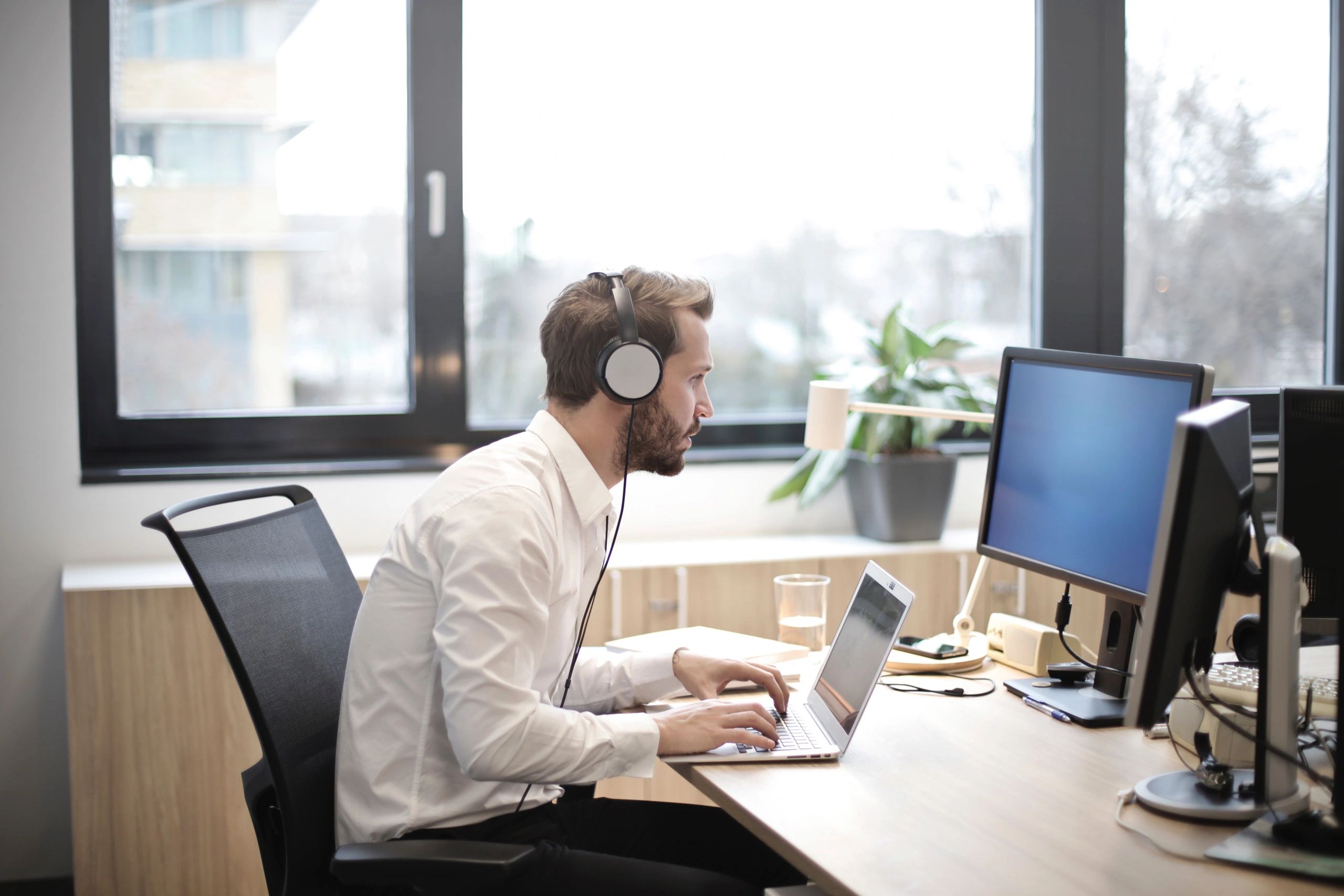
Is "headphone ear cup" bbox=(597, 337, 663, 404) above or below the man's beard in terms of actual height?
above

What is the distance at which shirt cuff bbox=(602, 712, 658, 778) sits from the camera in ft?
4.44

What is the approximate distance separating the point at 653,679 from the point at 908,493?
1.28 m

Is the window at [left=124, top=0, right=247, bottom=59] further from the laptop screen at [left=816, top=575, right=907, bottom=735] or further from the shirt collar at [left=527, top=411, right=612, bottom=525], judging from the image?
the laptop screen at [left=816, top=575, right=907, bottom=735]

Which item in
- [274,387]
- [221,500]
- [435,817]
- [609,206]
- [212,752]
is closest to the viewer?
[435,817]

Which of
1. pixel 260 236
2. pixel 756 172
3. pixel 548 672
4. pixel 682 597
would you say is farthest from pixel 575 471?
pixel 756 172

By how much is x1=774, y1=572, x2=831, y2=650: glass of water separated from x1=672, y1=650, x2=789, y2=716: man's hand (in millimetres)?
300

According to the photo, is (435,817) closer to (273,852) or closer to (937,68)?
(273,852)

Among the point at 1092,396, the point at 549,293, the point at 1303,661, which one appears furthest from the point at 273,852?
the point at 549,293

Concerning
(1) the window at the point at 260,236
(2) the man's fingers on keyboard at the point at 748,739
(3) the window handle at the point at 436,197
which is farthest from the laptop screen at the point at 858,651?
(3) the window handle at the point at 436,197

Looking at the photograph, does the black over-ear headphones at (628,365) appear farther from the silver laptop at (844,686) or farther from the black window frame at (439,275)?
the black window frame at (439,275)

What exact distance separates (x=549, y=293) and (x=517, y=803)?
5.67 feet

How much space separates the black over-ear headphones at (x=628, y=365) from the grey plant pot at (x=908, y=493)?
1.39m

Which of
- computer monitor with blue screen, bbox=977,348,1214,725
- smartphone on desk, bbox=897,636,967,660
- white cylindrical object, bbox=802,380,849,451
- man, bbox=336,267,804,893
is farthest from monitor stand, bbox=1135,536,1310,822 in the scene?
white cylindrical object, bbox=802,380,849,451

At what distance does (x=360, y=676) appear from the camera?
4.53ft
